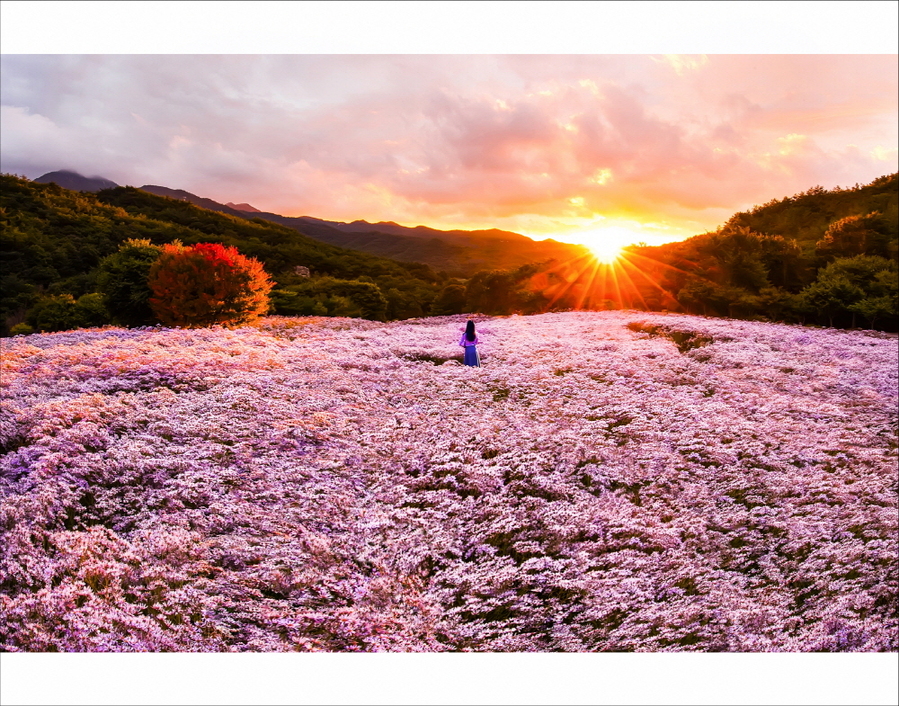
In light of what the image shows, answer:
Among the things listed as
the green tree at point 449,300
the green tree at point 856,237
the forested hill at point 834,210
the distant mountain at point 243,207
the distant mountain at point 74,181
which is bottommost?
the green tree at point 449,300

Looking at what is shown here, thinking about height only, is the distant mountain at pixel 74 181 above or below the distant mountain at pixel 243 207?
above

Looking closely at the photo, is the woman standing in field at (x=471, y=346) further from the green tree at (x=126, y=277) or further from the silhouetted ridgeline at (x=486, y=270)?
the green tree at (x=126, y=277)

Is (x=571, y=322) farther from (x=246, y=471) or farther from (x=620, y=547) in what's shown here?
(x=246, y=471)

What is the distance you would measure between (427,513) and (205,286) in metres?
10.3

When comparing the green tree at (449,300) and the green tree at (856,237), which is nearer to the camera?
the green tree at (449,300)

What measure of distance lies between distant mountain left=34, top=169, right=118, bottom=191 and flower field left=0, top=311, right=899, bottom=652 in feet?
11.2

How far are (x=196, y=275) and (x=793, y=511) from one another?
13.7m

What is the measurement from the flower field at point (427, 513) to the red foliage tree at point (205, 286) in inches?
149

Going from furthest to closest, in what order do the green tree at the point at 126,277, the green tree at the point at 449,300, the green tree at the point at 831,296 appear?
the green tree at the point at 449,300 → the green tree at the point at 831,296 → the green tree at the point at 126,277

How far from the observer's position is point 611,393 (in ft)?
27.9

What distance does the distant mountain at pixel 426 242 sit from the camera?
10.0 m

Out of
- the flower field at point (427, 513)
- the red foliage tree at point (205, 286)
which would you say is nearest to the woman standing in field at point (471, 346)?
the flower field at point (427, 513)

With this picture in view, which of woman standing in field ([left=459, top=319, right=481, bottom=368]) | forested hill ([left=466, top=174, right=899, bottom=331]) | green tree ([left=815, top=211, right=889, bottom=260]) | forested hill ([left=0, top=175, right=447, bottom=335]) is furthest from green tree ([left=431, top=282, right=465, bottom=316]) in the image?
green tree ([left=815, top=211, right=889, bottom=260])

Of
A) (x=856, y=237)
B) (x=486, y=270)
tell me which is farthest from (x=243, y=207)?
(x=856, y=237)
